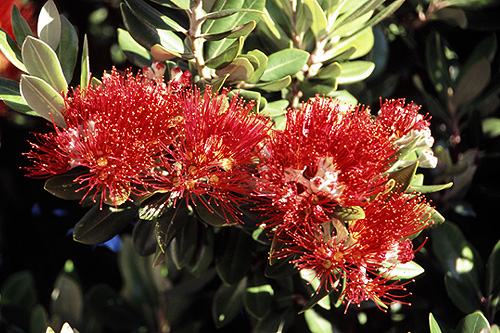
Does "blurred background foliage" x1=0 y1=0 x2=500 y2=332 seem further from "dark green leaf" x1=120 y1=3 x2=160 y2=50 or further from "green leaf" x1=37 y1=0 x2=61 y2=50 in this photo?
"green leaf" x1=37 y1=0 x2=61 y2=50

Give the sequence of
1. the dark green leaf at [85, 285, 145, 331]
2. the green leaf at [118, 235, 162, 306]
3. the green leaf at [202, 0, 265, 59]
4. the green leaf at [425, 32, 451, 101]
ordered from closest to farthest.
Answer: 1. the green leaf at [202, 0, 265, 59]
2. the dark green leaf at [85, 285, 145, 331]
3. the green leaf at [118, 235, 162, 306]
4. the green leaf at [425, 32, 451, 101]

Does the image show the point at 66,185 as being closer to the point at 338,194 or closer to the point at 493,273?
the point at 338,194

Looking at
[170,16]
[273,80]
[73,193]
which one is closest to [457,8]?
[273,80]

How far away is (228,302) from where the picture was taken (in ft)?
4.55

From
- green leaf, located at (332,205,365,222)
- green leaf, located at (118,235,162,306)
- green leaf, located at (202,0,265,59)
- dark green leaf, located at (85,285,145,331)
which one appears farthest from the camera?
green leaf, located at (118,235,162,306)

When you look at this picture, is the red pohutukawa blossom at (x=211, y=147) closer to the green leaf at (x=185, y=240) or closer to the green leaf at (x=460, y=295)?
the green leaf at (x=185, y=240)

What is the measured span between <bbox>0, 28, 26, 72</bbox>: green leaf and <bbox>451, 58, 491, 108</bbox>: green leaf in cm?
140

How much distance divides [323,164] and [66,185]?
500 millimetres

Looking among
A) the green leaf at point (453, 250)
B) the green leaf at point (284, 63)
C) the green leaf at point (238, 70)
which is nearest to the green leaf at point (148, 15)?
the green leaf at point (238, 70)

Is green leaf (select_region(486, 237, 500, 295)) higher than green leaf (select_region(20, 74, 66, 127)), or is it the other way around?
green leaf (select_region(20, 74, 66, 127))

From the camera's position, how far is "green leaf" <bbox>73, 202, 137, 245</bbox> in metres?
1.04

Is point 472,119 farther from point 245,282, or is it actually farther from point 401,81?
point 245,282

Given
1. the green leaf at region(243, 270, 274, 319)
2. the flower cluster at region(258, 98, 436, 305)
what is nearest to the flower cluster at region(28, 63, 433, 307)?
the flower cluster at region(258, 98, 436, 305)

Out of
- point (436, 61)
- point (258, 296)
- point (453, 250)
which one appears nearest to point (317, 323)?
point (258, 296)
